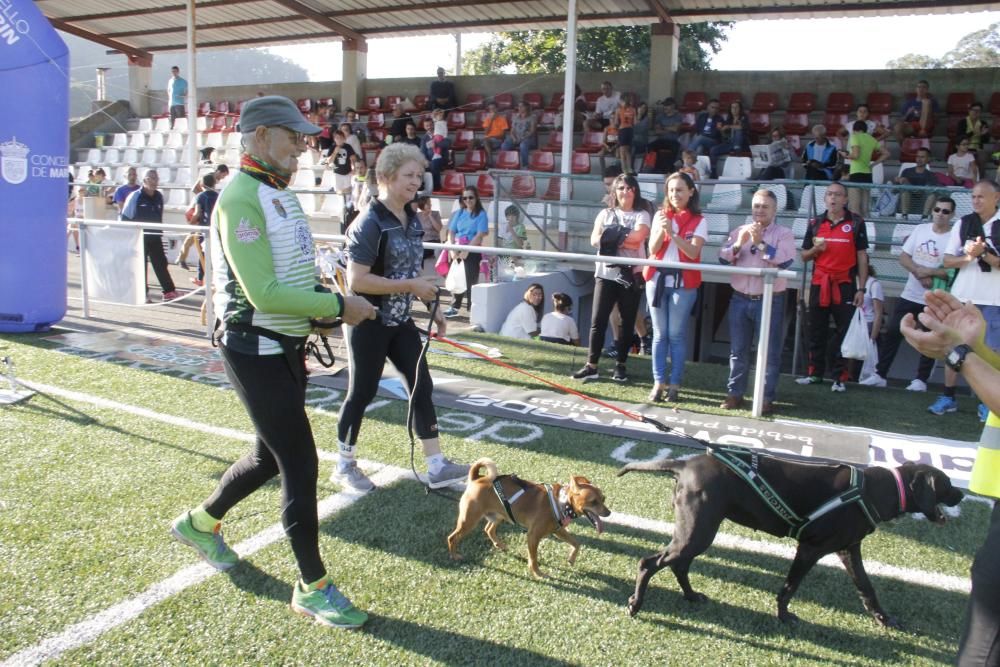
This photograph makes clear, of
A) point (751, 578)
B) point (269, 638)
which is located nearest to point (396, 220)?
point (269, 638)

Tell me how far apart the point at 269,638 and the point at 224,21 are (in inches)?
892

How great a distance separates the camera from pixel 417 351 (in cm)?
434

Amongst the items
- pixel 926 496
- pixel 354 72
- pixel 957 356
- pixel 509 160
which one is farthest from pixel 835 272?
pixel 354 72

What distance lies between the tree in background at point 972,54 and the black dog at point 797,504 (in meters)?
49.9

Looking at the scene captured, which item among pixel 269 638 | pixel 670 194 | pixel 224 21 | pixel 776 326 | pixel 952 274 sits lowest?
pixel 269 638

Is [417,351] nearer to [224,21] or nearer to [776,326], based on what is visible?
[776,326]

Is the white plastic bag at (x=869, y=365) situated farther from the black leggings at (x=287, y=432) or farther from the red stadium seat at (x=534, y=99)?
the red stadium seat at (x=534, y=99)

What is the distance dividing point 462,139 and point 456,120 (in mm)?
1270

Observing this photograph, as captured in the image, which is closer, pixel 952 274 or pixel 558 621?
pixel 558 621

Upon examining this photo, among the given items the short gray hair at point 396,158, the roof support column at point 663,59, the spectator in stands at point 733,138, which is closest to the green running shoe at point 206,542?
the short gray hair at point 396,158

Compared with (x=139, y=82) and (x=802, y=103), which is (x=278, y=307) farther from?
(x=139, y=82)

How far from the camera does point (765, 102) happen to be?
690 inches

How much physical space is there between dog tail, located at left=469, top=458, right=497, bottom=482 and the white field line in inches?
34.1

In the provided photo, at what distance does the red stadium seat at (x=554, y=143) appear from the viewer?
57.8 ft
